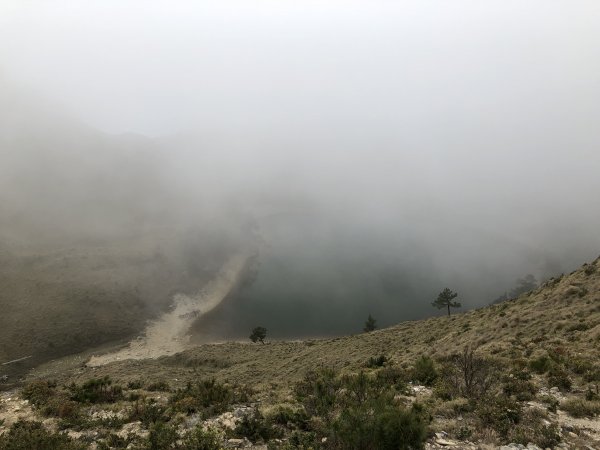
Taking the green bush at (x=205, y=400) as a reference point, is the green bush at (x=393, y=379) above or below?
below

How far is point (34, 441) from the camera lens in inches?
422

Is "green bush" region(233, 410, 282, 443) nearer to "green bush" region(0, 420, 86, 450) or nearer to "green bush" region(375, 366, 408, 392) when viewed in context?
"green bush" region(0, 420, 86, 450)

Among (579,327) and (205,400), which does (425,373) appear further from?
(579,327)

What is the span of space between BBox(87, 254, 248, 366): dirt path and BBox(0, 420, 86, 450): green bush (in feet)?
194

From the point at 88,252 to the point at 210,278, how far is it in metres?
38.1

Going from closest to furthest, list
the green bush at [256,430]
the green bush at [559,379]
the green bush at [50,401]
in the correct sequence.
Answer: the green bush at [256,430], the green bush at [559,379], the green bush at [50,401]

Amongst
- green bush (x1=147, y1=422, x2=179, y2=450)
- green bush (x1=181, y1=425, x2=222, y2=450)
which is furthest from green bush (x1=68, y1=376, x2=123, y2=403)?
green bush (x1=181, y1=425, x2=222, y2=450)

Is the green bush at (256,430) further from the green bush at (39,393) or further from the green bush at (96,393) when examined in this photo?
the green bush at (39,393)

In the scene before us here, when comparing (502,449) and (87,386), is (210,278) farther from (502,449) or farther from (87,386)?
(502,449)

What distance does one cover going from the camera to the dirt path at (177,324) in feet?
227

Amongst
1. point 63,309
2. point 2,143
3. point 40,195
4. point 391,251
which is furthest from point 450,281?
point 2,143

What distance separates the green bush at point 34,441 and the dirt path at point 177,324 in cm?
5913

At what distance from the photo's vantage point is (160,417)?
1343 cm

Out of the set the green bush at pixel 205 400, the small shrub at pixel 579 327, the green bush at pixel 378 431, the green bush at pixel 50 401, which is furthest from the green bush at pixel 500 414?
the green bush at pixel 50 401
